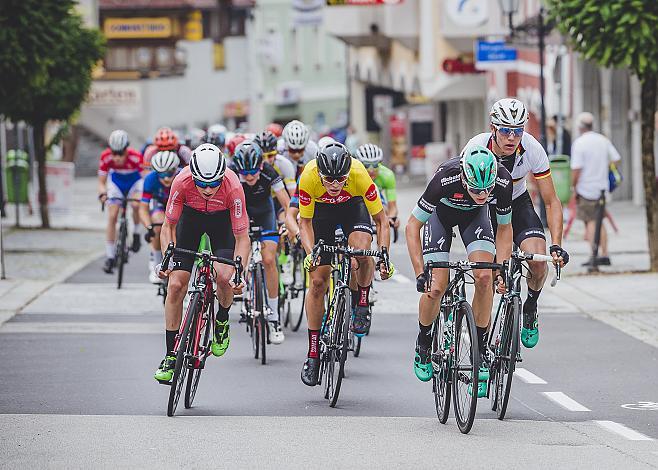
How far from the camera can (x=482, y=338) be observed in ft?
32.8

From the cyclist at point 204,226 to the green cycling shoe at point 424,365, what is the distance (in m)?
1.21

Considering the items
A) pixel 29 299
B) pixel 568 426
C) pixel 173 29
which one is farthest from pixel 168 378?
pixel 173 29

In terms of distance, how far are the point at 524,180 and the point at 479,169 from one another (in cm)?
168

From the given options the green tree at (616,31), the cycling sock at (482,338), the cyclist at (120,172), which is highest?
the green tree at (616,31)

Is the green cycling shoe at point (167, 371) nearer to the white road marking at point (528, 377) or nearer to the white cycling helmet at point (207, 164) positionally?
the white cycling helmet at point (207, 164)

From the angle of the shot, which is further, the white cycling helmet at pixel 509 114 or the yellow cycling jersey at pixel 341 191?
the yellow cycling jersey at pixel 341 191

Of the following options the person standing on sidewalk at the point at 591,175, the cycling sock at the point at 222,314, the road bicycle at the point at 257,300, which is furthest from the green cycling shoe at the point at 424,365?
the person standing on sidewalk at the point at 591,175

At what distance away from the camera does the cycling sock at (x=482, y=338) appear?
9.82 m

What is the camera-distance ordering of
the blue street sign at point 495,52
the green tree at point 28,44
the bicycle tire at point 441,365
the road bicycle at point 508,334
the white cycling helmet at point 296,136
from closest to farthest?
the road bicycle at point 508,334 → the bicycle tire at point 441,365 → the white cycling helmet at point 296,136 → the green tree at point 28,44 → the blue street sign at point 495,52

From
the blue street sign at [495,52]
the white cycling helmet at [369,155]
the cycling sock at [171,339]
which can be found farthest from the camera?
the blue street sign at [495,52]

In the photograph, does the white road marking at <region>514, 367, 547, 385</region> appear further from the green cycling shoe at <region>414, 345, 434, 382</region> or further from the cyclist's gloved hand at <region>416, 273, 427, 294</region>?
the cyclist's gloved hand at <region>416, 273, 427, 294</region>

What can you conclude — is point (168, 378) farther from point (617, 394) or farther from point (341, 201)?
point (617, 394)

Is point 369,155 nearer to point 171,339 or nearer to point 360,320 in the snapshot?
point 360,320

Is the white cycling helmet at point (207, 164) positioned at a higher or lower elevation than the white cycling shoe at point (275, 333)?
higher
